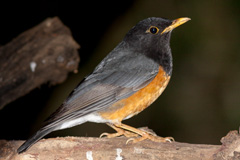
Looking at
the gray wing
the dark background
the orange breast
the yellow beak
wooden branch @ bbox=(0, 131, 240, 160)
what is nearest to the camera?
wooden branch @ bbox=(0, 131, 240, 160)

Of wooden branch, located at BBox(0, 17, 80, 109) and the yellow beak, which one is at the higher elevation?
the yellow beak

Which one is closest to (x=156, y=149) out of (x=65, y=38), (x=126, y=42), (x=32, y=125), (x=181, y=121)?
(x=126, y=42)

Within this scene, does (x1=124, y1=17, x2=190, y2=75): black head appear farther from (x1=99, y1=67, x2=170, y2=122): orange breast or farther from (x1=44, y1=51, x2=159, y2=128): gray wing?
(x1=99, y1=67, x2=170, y2=122): orange breast

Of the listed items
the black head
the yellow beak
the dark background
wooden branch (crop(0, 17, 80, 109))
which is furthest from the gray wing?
the dark background

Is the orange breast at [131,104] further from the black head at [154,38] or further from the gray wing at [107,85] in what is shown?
the black head at [154,38]

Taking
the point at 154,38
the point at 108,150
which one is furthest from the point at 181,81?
the point at 108,150

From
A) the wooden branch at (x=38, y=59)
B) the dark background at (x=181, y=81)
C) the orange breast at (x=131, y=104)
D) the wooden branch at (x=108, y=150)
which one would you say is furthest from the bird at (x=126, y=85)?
the dark background at (x=181, y=81)
